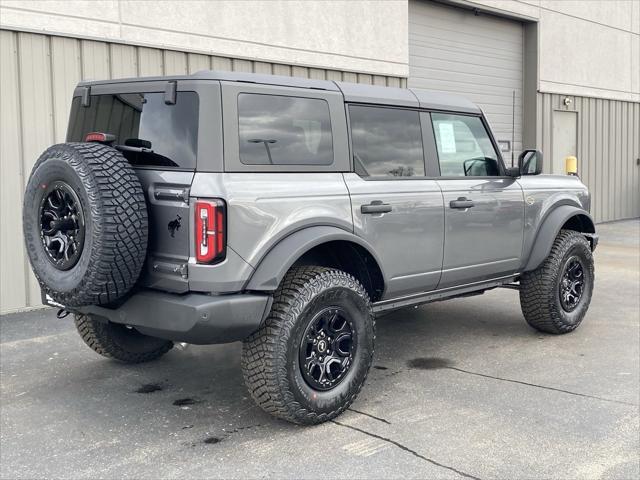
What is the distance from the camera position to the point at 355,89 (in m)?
4.70

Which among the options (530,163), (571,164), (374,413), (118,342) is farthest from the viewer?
(571,164)

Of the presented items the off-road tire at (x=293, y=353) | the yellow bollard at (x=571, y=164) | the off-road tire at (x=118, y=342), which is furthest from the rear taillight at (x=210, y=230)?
the yellow bollard at (x=571, y=164)

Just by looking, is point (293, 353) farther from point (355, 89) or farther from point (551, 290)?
point (551, 290)

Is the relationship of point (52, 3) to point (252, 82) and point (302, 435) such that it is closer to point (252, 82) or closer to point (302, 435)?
point (252, 82)

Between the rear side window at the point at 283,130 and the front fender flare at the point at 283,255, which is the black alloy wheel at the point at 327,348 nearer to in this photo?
the front fender flare at the point at 283,255

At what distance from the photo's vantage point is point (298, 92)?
4.31 m

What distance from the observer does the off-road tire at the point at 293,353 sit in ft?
12.7

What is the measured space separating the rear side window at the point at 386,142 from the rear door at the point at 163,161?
3.89 feet

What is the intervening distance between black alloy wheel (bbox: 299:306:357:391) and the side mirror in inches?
88.6

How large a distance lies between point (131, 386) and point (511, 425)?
2.51 m

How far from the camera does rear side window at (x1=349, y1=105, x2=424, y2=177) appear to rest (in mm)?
4629

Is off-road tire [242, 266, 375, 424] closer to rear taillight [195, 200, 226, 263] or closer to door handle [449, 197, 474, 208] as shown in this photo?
rear taillight [195, 200, 226, 263]

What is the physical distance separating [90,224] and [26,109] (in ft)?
13.4

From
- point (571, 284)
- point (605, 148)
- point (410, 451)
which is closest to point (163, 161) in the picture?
point (410, 451)
